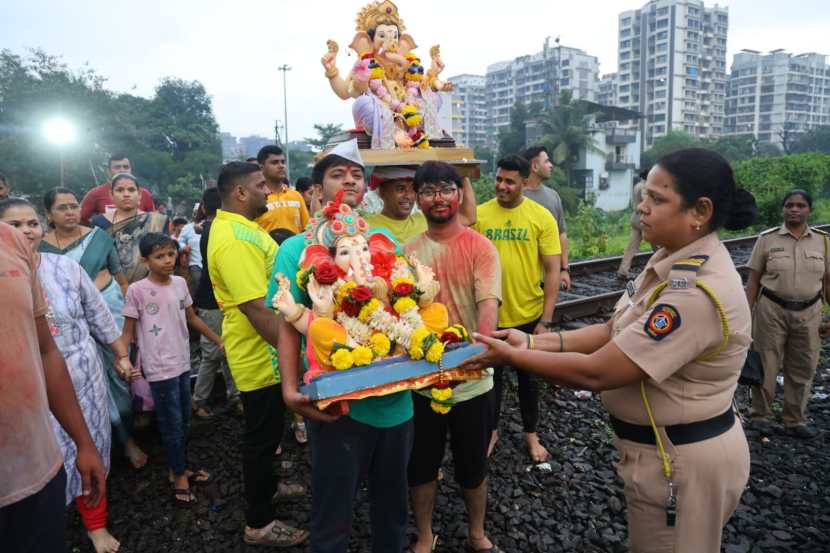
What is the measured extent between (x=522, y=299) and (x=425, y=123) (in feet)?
6.42

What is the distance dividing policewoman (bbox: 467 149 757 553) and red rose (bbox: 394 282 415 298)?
2.34 ft

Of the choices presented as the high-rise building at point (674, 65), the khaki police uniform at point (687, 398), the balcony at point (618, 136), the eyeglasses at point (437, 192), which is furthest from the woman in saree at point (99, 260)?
the high-rise building at point (674, 65)

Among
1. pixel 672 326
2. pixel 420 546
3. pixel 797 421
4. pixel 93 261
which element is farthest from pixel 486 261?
pixel 797 421

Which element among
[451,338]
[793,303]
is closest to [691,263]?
[451,338]

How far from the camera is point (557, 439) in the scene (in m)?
4.62

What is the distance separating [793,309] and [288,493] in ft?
15.9

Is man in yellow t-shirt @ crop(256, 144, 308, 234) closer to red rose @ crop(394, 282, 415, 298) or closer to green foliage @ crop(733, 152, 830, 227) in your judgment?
red rose @ crop(394, 282, 415, 298)

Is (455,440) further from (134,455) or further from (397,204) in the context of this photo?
(134,455)

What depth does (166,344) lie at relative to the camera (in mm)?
3934

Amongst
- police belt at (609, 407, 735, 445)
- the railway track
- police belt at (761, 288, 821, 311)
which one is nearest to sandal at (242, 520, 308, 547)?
police belt at (609, 407, 735, 445)

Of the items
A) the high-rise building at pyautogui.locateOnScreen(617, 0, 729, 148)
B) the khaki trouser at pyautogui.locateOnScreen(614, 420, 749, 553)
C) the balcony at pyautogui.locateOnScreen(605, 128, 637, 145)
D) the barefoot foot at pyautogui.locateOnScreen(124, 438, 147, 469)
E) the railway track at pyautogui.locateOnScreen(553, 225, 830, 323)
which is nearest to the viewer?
the khaki trouser at pyautogui.locateOnScreen(614, 420, 749, 553)

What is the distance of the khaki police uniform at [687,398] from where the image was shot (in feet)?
6.71

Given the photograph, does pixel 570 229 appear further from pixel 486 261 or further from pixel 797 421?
pixel 486 261

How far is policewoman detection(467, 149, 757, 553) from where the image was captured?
80.9 inches
